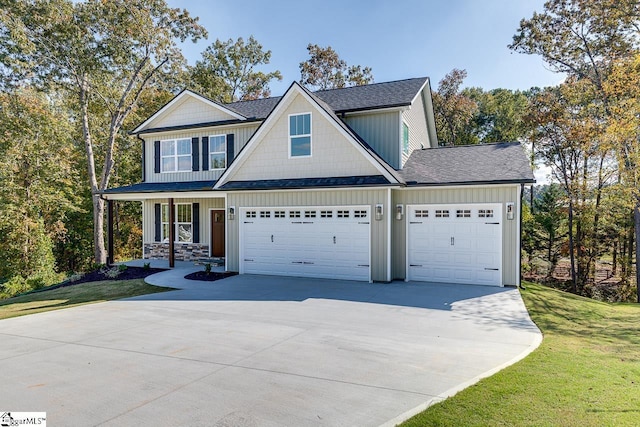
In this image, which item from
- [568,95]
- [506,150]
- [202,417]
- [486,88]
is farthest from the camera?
[486,88]

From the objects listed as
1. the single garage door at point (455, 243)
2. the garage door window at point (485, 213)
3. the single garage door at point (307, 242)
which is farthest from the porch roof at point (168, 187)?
the garage door window at point (485, 213)

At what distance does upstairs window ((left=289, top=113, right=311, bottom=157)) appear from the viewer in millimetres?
12656

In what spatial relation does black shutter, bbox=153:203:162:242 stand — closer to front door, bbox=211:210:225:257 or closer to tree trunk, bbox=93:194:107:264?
front door, bbox=211:210:225:257

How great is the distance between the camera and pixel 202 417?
12.3ft

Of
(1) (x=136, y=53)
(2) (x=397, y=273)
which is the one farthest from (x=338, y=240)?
(1) (x=136, y=53)

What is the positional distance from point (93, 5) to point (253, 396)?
20.5 meters

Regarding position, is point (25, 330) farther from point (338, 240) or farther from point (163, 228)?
point (163, 228)

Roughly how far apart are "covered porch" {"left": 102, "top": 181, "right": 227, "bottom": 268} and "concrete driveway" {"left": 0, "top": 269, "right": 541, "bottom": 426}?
22.0ft

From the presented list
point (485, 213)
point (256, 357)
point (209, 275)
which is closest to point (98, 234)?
point (209, 275)

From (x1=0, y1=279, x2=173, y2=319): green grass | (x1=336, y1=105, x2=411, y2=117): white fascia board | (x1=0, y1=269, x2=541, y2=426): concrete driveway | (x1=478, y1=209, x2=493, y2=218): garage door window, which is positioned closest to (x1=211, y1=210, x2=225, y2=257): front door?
(x1=0, y1=279, x2=173, y2=319): green grass

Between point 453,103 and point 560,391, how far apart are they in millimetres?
25446

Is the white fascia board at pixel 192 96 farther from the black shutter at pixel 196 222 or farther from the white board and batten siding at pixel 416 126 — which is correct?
the white board and batten siding at pixel 416 126

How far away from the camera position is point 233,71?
30.5 m

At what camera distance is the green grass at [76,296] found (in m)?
9.55
